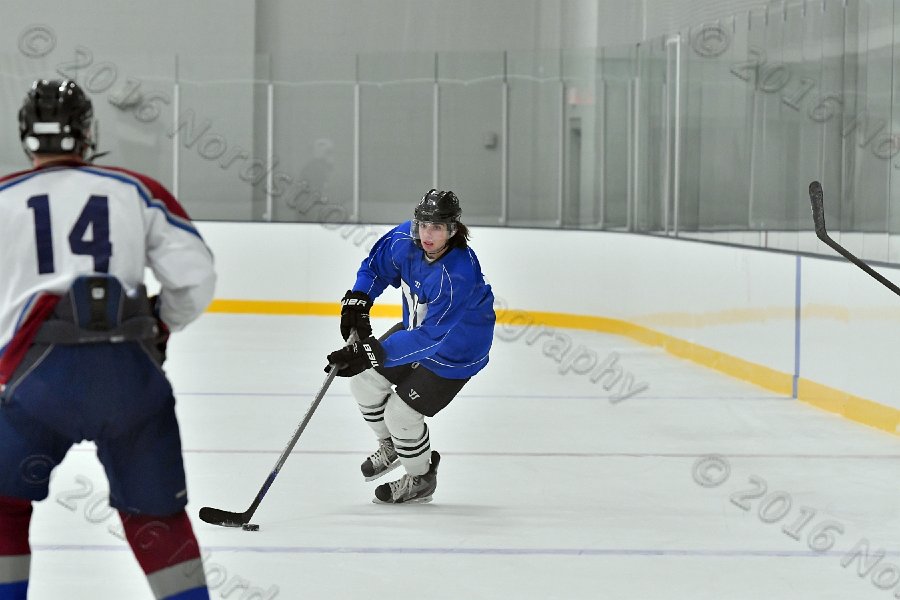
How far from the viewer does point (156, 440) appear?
2441 mm

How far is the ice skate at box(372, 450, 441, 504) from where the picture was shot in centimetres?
467

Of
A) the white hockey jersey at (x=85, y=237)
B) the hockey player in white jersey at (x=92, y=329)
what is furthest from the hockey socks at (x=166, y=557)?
the white hockey jersey at (x=85, y=237)

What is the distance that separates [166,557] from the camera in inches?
96.5

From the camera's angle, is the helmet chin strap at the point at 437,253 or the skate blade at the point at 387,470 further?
the skate blade at the point at 387,470

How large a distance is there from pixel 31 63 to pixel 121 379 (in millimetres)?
11631

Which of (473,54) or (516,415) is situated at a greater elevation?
(473,54)

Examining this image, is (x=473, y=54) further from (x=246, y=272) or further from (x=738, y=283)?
(x=738, y=283)

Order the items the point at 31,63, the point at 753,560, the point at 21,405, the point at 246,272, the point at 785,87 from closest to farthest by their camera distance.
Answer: the point at 21,405, the point at 753,560, the point at 785,87, the point at 246,272, the point at 31,63

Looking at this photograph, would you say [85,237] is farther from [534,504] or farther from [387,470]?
[387,470]

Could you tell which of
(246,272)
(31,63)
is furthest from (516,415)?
(31,63)

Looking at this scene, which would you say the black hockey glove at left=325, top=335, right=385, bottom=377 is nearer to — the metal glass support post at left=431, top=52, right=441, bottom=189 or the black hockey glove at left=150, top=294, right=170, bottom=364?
the black hockey glove at left=150, top=294, right=170, bottom=364

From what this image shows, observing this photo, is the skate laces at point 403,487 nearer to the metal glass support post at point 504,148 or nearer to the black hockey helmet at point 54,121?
the black hockey helmet at point 54,121

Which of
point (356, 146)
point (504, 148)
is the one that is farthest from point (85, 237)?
point (356, 146)

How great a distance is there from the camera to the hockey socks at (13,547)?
2.50 metres
